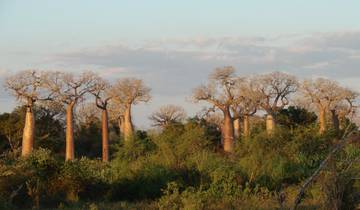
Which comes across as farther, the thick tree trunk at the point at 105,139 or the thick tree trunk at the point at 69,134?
the thick tree trunk at the point at 69,134

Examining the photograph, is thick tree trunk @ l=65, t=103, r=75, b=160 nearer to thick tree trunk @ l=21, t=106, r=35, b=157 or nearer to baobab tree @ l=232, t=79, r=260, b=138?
thick tree trunk @ l=21, t=106, r=35, b=157

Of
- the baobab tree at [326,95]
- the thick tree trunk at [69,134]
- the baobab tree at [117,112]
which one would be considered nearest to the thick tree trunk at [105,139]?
the thick tree trunk at [69,134]

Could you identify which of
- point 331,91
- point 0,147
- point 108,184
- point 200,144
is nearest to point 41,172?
point 108,184

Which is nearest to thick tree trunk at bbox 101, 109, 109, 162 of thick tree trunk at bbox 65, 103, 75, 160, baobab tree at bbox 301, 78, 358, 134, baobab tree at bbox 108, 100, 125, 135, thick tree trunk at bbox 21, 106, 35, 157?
thick tree trunk at bbox 65, 103, 75, 160

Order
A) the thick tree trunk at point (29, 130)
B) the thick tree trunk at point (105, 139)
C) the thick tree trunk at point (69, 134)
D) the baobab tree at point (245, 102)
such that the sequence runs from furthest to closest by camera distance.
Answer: the baobab tree at point (245, 102)
the thick tree trunk at point (69, 134)
the thick tree trunk at point (105, 139)
the thick tree trunk at point (29, 130)

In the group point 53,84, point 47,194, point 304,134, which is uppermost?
point 53,84

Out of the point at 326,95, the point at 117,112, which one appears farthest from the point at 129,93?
the point at 326,95

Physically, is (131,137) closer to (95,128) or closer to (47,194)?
(47,194)

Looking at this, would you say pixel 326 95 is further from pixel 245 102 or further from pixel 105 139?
pixel 105 139

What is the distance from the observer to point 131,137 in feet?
70.2

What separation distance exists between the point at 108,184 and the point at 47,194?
6.34 feet

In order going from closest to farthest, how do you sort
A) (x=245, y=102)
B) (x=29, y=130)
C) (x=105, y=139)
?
(x=29, y=130)
(x=105, y=139)
(x=245, y=102)

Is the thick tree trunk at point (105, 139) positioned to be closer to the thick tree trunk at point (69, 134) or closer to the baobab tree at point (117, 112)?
the thick tree trunk at point (69, 134)

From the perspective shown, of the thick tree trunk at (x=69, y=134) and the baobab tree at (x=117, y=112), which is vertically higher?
the baobab tree at (x=117, y=112)
